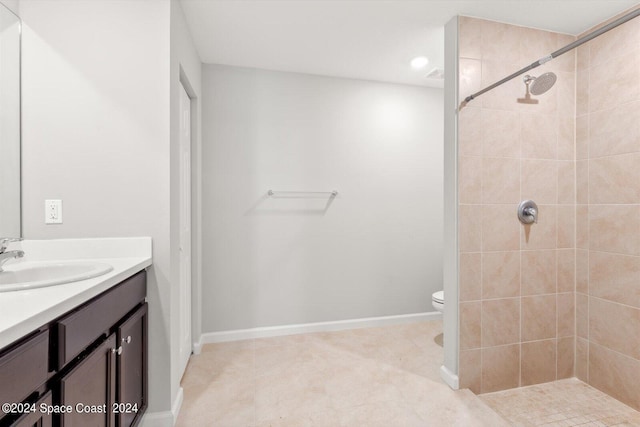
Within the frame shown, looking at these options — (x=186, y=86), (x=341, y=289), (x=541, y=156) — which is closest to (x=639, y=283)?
(x=541, y=156)

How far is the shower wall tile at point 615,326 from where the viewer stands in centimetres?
177

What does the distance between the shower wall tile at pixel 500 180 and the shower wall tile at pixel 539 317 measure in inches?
26.3

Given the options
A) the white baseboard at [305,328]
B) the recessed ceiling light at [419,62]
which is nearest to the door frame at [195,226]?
the white baseboard at [305,328]

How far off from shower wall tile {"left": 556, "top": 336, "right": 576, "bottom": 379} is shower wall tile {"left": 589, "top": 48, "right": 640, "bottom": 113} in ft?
4.98

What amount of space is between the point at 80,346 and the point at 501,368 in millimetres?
2217

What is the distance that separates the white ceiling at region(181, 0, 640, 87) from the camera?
1.84m

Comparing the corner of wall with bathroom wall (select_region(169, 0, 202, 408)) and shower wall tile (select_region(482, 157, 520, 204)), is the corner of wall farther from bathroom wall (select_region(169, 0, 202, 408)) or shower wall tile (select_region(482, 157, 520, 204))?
bathroom wall (select_region(169, 0, 202, 408))

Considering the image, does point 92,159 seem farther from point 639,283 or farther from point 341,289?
point 639,283

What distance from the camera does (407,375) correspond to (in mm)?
2086

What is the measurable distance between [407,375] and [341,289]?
0.97 meters

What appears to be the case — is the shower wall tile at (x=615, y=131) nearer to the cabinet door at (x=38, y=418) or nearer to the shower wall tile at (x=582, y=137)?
the shower wall tile at (x=582, y=137)

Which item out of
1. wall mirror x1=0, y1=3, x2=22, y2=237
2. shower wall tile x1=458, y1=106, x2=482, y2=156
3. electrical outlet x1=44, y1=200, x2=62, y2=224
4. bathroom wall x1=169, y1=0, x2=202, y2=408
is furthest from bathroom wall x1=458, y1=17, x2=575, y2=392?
wall mirror x1=0, y1=3, x2=22, y2=237

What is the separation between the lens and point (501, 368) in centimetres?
196

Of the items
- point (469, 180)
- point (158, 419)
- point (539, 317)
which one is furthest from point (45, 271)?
point (539, 317)
